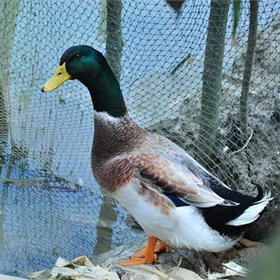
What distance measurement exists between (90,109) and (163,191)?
140cm

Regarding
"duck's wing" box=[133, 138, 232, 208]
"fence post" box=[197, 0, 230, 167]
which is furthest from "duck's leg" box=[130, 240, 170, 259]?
"fence post" box=[197, 0, 230, 167]

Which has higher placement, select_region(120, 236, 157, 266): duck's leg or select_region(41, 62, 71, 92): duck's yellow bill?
select_region(41, 62, 71, 92): duck's yellow bill

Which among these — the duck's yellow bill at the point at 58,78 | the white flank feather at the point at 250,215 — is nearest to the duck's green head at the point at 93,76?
the duck's yellow bill at the point at 58,78

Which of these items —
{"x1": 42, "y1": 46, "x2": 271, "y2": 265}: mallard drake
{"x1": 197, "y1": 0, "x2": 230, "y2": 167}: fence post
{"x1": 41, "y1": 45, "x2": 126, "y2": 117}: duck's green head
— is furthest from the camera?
{"x1": 197, "y1": 0, "x2": 230, "y2": 167}: fence post

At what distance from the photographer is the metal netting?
2.58m

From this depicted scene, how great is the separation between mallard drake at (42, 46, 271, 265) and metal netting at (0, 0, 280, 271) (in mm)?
567

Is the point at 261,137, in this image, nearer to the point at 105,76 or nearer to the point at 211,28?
the point at 211,28

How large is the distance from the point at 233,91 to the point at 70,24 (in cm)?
102

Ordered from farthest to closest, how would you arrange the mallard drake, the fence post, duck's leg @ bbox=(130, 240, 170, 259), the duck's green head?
the fence post, duck's leg @ bbox=(130, 240, 170, 259), the duck's green head, the mallard drake

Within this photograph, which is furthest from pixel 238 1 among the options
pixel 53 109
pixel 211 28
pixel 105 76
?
pixel 53 109

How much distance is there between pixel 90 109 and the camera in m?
3.21

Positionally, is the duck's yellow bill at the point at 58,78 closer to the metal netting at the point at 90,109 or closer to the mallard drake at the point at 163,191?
the mallard drake at the point at 163,191

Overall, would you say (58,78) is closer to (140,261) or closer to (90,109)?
(140,261)

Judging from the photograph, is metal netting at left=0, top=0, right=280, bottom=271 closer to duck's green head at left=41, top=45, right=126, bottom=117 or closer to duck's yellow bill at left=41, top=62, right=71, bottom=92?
duck's green head at left=41, top=45, right=126, bottom=117
